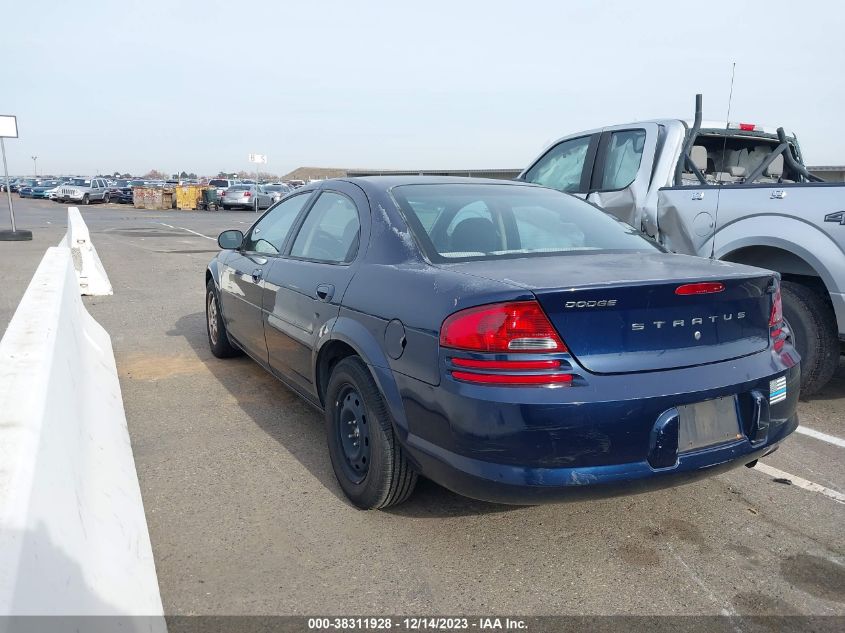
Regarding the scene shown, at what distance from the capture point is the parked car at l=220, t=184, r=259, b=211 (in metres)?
37.2

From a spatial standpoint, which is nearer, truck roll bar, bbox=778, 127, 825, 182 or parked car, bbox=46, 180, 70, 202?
truck roll bar, bbox=778, 127, 825, 182

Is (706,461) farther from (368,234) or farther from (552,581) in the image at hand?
(368,234)

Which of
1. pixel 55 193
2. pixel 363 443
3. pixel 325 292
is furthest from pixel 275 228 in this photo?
pixel 55 193

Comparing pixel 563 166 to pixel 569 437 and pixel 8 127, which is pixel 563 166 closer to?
pixel 569 437

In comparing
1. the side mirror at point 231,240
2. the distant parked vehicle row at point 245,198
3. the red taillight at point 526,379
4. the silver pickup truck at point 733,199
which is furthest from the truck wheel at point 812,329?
the distant parked vehicle row at point 245,198

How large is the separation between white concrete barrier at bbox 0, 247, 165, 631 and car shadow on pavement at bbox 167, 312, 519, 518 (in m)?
0.95

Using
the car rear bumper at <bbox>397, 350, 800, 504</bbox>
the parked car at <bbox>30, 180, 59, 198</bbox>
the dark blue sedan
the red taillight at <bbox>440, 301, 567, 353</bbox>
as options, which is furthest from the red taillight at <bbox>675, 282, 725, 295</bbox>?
the parked car at <bbox>30, 180, 59, 198</bbox>

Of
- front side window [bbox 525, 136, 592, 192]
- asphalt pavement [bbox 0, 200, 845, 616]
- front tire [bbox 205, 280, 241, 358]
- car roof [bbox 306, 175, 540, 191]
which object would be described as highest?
front side window [bbox 525, 136, 592, 192]

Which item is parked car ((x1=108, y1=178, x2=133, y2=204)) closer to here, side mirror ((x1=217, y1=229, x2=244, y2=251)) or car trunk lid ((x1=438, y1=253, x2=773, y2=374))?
side mirror ((x1=217, y1=229, x2=244, y2=251))

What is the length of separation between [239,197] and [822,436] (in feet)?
118

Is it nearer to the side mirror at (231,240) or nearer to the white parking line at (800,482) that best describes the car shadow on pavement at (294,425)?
the side mirror at (231,240)

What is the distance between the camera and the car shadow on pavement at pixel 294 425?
325 centimetres

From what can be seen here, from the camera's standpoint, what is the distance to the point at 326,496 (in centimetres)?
338

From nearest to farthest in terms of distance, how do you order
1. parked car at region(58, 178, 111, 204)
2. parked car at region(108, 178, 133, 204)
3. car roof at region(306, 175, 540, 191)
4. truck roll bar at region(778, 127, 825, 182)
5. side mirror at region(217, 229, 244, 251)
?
car roof at region(306, 175, 540, 191) < side mirror at region(217, 229, 244, 251) < truck roll bar at region(778, 127, 825, 182) < parked car at region(58, 178, 111, 204) < parked car at region(108, 178, 133, 204)
